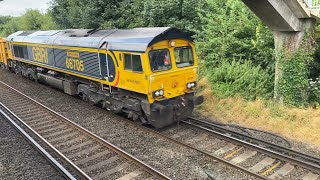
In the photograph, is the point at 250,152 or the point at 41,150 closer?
the point at 250,152

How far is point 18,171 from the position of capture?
7777 millimetres

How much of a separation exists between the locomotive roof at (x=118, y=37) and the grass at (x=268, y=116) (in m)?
3.26

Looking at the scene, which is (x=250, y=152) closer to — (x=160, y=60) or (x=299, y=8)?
(x=160, y=60)

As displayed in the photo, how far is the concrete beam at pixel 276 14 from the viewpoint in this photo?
10711 mm

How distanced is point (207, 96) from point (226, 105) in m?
1.17

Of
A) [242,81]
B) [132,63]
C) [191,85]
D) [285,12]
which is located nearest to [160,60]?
[132,63]

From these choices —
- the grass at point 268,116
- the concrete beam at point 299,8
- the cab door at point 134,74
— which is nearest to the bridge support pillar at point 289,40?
the concrete beam at point 299,8

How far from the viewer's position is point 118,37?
34.9 ft

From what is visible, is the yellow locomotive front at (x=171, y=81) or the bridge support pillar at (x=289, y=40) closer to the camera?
the yellow locomotive front at (x=171, y=81)

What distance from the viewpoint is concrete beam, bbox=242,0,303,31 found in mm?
10711

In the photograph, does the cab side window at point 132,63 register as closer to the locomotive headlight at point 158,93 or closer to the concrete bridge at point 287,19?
the locomotive headlight at point 158,93

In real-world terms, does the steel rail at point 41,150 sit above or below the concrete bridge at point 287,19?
below

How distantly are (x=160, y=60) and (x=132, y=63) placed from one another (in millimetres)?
906

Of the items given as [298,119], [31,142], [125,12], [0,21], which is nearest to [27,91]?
[31,142]
